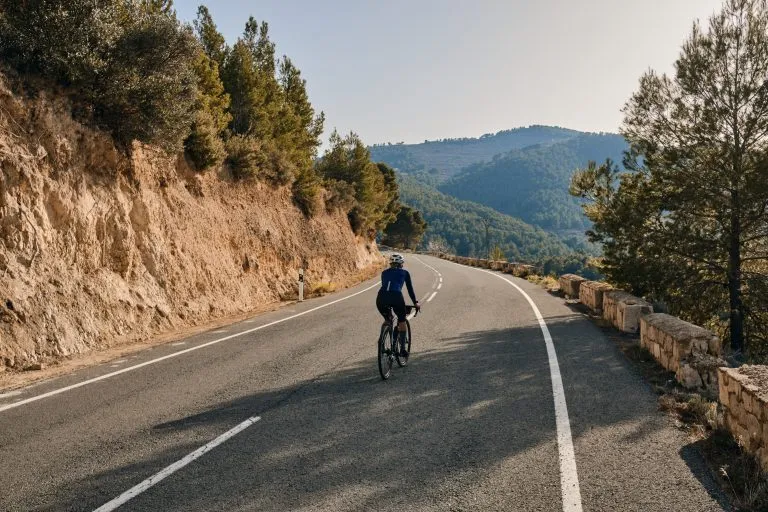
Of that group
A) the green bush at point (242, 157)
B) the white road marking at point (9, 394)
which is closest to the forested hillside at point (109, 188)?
the green bush at point (242, 157)

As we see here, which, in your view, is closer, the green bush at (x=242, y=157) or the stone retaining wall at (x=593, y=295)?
the stone retaining wall at (x=593, y=295)

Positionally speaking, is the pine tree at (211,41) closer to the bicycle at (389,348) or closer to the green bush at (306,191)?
the green bush at (306,191)

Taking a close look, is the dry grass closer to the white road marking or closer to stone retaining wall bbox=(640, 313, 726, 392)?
stone retaining wall bbox=(640, 313, 726, 392)

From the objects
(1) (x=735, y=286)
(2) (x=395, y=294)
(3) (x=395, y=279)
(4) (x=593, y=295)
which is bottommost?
(4) (x=593, y=295)

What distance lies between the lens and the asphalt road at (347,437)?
389 cm

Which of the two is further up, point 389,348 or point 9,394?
point 389,348

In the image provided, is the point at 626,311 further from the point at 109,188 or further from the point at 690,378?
the point at 109,188

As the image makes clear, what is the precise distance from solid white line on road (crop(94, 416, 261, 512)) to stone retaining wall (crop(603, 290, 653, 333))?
867cm

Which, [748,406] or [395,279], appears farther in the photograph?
[395,279]

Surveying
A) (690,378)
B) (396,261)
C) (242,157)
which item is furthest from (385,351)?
(242,157)

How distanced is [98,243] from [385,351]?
789cm

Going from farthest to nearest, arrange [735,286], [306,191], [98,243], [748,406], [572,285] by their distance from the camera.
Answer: [306,191]
[572,285]
[735,286]
[98,243]
[748,406]

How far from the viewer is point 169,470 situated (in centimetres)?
432

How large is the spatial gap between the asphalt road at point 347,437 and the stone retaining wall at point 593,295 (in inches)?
221
